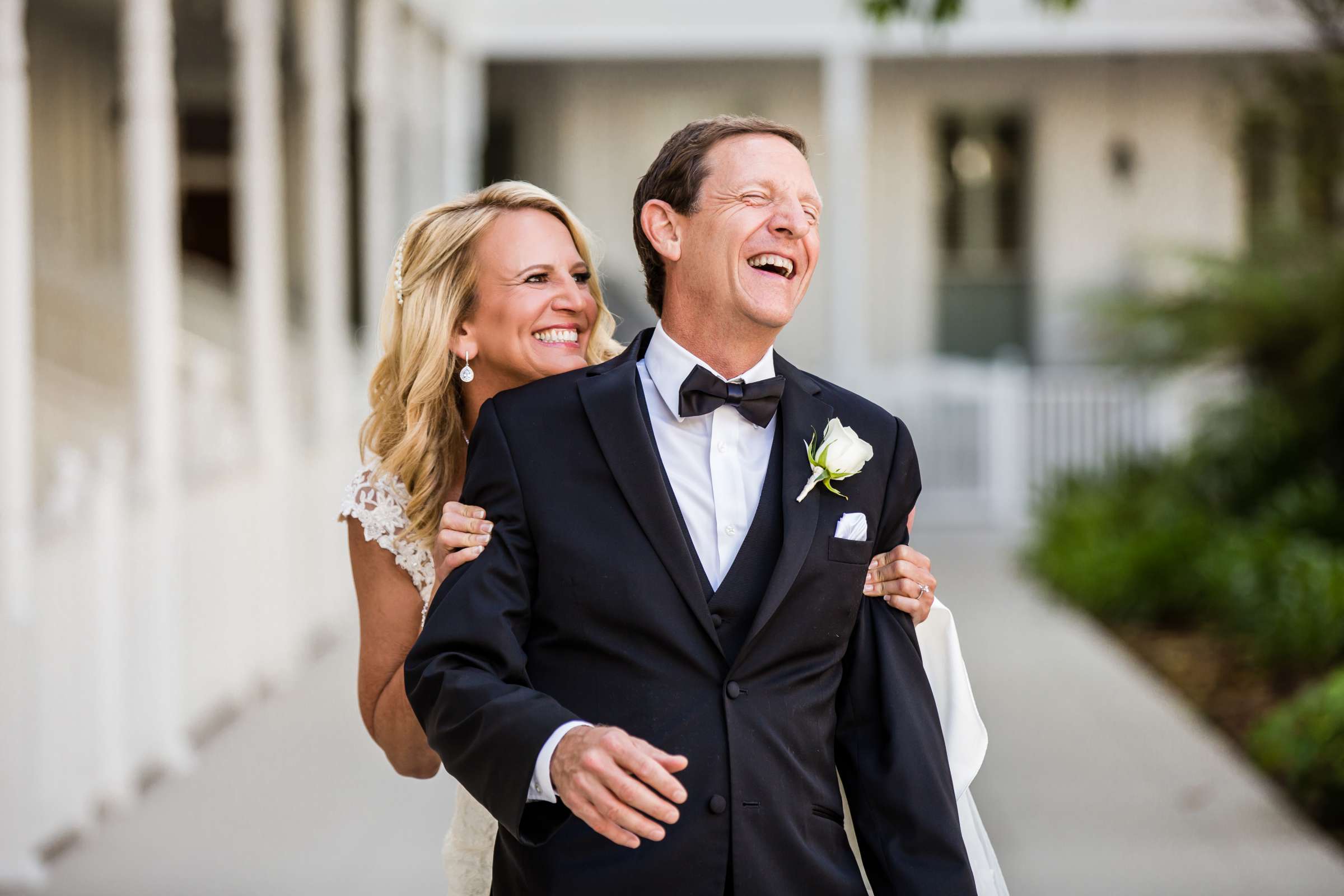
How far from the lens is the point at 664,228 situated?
2.26 m

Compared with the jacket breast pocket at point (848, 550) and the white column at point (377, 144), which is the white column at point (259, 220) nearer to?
the white column at point (377, 144)

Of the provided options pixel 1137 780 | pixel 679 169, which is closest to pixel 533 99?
pixel 1137 780

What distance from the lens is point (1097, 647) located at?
8930 mm

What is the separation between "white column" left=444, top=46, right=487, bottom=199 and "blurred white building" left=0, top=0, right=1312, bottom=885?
57mm

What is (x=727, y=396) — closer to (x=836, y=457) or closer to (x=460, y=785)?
(x=836, y=457)

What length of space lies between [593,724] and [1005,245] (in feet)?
50.9

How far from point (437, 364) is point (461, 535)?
0.66 metres

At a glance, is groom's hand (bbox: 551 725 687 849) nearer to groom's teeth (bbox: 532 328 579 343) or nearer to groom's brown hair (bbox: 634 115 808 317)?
groom's brown hair (bbox: 634 115 808 317)

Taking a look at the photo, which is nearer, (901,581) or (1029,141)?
(901,581)

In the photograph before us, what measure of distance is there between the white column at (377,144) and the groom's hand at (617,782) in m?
8.49

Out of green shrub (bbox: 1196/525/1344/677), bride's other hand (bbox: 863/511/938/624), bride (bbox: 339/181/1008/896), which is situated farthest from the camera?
green shrub (bbox: 1196/525/1344/677)

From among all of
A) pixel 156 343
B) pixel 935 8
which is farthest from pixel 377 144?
pixel 935 8

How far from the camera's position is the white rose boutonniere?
7.07 feet

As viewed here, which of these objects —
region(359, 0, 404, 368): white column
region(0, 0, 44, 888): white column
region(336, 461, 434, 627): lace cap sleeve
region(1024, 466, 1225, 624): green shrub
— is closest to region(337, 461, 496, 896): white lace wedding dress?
region(336, 461, 434, 627): lace cap sleeve
